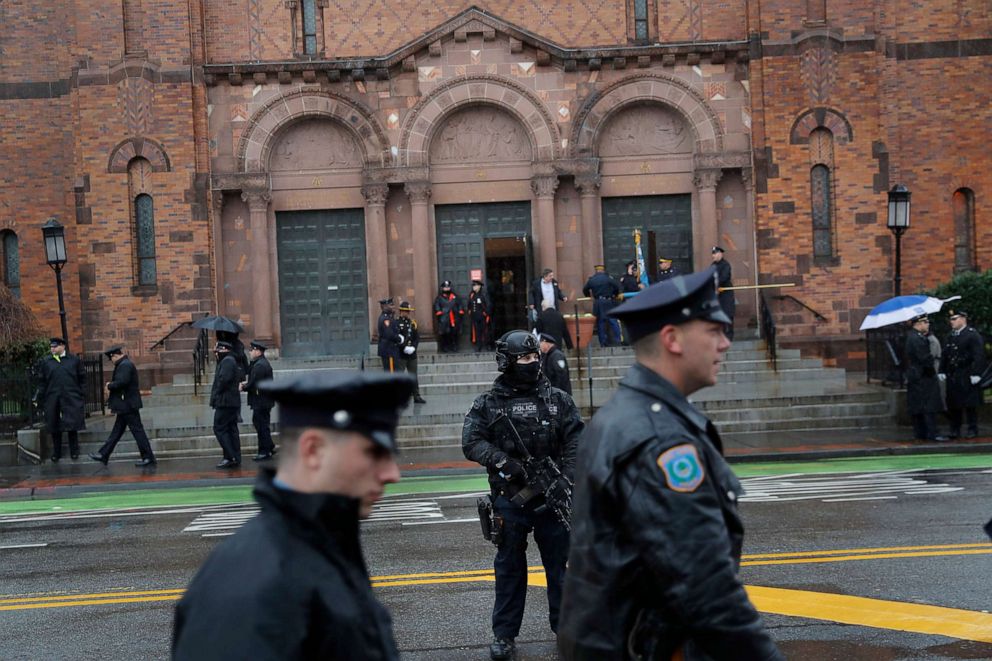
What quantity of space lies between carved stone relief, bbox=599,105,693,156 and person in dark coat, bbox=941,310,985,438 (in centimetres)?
1033

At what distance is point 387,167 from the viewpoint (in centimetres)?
2920

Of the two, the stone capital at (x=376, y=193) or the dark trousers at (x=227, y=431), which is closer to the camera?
the dark trousers at (x=227, y=431)

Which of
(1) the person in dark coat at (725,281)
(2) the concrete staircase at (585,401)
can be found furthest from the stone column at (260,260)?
(1) the person in dark coat at (725,281)

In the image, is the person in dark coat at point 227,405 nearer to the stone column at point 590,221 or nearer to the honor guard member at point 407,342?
the honor guard member at point 407,342

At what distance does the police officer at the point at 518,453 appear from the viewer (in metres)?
7.82

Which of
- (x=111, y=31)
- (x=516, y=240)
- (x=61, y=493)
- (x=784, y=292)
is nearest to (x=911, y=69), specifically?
(x=784, y=292)

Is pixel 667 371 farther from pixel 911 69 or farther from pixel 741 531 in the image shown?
pixel 911 69

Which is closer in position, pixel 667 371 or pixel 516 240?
pixel 667 371

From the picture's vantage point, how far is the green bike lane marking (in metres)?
16.8

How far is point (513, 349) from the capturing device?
26.3ft

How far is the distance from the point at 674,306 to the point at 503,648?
4.29 metres

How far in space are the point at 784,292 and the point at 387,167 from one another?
910 centimetres

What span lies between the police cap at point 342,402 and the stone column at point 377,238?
26296 millimetres

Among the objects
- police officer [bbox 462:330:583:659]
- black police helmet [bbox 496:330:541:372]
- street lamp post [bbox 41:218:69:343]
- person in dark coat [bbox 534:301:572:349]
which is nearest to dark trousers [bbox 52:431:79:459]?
street lamp post [bbox 41:218:69:343]
